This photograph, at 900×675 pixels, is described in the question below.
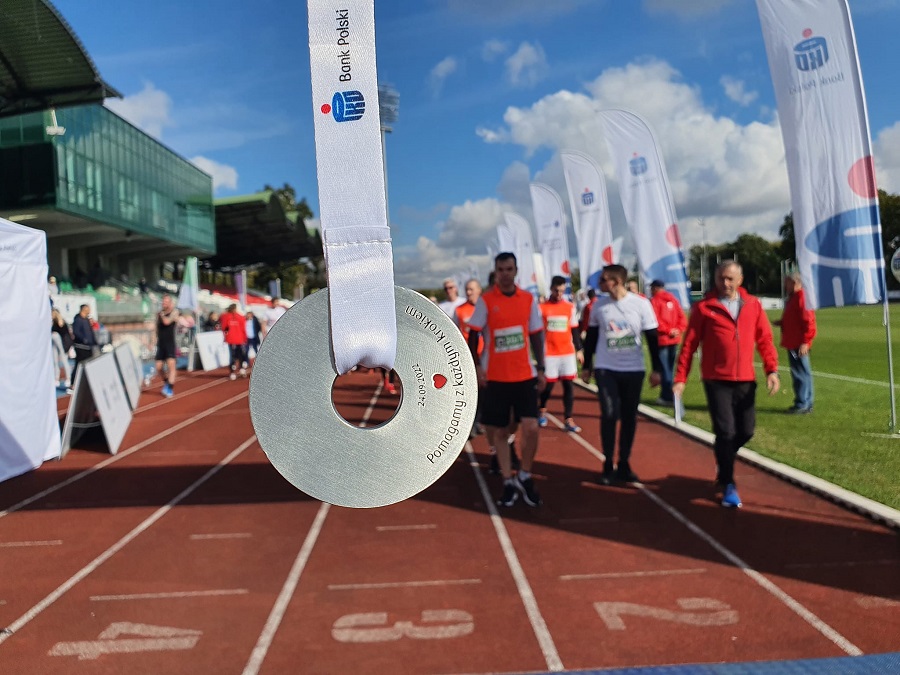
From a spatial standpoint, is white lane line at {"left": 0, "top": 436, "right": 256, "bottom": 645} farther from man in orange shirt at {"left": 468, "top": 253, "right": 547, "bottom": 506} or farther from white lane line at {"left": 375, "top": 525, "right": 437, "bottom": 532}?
man in orange shirt at {"left": 468, "top": 253, "right": 547, "bottom": 506}

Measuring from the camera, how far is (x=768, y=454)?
691cm

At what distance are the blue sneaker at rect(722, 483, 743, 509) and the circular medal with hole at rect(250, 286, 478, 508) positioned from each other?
4883 millimetres

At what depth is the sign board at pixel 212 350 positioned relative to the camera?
67.2 ft

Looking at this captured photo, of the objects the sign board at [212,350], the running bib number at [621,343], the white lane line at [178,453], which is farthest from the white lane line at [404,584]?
the sign board at [212,350]

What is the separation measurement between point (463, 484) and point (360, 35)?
5590 mm

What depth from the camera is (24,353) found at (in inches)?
196

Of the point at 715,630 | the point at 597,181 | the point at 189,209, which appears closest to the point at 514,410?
the point at 715,630

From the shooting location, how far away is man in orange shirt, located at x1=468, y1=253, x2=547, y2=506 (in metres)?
5.50

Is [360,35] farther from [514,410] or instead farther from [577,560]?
[514,410]

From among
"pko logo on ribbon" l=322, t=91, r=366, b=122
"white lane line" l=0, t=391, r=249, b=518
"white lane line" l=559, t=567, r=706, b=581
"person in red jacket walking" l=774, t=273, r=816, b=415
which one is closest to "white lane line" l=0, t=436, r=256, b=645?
"white lane line" l=0, t=391, r=249, b=518

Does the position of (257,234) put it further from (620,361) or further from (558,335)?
(620,361)

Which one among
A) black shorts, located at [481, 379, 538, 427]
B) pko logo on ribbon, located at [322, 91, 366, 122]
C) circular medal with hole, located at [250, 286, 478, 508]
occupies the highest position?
pko logo on ribbon, located at [322, 91, 366, 122]

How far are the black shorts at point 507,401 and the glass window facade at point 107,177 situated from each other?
55.5 ft

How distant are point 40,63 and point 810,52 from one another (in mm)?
7708
